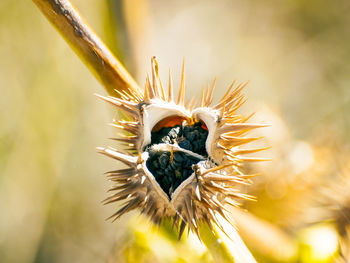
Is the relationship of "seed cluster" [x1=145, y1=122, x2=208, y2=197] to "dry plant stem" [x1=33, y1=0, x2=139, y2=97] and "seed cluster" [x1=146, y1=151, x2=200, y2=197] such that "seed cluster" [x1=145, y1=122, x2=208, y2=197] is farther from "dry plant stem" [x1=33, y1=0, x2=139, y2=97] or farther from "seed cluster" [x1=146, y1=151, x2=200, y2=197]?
"dry plant stem" [x1=33, y1=0, x2=139, y2=97]

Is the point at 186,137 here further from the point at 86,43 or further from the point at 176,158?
the point at 86,43

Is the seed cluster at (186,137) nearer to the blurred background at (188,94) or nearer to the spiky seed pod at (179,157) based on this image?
the spiky seed pod at (179,157)

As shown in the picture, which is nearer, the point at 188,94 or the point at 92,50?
the point at 92,50

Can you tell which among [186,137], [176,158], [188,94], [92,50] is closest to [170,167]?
[176,158]

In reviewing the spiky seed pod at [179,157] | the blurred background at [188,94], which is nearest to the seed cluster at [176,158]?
the spiky seed pod at [179,157]

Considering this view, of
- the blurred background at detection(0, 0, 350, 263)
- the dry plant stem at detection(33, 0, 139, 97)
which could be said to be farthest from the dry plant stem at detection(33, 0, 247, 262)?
the blurred background at detection(0, 0, 350, 263)

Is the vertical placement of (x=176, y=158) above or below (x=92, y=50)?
below
